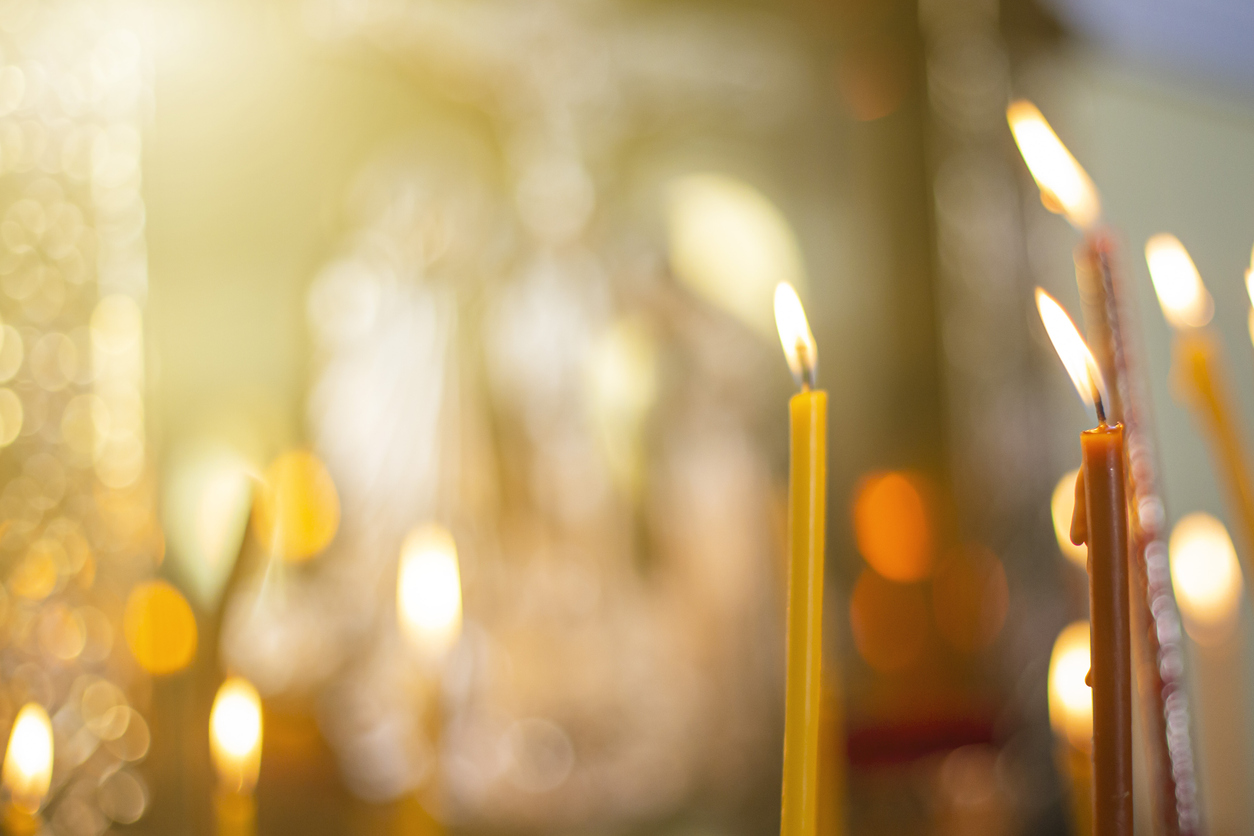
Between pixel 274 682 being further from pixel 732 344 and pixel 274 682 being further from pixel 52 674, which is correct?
pixel 732 344

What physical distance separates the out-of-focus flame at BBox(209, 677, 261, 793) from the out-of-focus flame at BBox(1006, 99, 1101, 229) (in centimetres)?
44

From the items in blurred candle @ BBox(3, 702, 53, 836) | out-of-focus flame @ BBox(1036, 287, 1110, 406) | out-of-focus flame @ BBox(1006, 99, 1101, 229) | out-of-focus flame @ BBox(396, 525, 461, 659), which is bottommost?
blurred candle @ BBox(3, 702, 53, 836)

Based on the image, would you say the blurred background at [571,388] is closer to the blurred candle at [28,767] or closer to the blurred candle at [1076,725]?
the blurred candle at [1076,725]

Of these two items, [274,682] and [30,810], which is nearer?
[30,810]

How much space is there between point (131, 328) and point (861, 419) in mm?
1207

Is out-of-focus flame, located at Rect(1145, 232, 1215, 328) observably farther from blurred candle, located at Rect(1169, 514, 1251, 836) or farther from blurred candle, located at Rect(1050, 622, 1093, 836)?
blurred candle, located at Rect(1169, 514, 1251, 836)

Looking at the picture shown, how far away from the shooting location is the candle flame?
0.26 m

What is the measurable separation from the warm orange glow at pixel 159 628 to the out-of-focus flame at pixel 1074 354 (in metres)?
1.16

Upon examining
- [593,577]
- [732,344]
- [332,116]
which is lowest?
[593,577]

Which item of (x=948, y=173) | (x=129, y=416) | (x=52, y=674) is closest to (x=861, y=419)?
(x=948, y=173)

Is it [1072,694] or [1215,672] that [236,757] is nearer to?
[1072,694]

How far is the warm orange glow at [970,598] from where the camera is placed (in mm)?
1739

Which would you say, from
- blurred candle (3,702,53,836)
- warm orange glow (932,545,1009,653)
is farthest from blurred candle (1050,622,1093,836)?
warm orange glow (932,545,1009,653)

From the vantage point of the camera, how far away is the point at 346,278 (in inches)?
51.3
